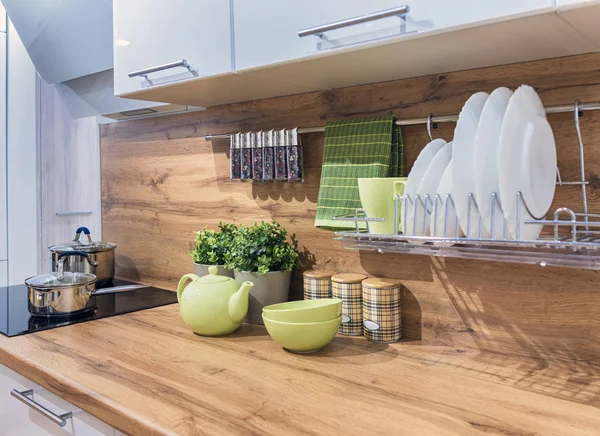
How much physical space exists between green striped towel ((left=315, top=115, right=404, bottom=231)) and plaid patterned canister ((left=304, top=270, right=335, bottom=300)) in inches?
4.9

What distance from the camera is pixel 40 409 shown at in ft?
3.74

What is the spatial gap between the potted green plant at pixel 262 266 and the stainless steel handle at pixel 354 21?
1.95 ft

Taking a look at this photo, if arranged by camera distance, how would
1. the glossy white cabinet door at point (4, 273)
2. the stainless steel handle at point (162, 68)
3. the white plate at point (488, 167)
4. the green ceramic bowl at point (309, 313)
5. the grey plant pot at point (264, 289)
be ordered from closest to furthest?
the white plate at point (488, 167) → the green ceramic bowl at point (309, 313) → the stainless steel handle at point (162, 68) → the grey plant pot at point (264, 289) → the glossy white cabinet door at point (4, 273)

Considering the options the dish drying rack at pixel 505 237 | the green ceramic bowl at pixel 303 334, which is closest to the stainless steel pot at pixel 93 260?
the green ceramic bowl at pixel 303 334

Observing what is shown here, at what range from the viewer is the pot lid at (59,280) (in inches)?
60.2

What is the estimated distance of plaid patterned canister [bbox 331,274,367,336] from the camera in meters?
1.29

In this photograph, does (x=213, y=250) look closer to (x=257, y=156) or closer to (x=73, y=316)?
(x=257, y=156)

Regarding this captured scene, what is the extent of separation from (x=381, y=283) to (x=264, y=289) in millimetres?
328

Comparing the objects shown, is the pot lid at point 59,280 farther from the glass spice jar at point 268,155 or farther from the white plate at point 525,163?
the white plate at point 525,163

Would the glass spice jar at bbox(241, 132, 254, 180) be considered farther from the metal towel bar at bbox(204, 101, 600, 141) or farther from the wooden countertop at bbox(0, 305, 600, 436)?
the wooden countertop at bbox(0, 305, 600, 436)

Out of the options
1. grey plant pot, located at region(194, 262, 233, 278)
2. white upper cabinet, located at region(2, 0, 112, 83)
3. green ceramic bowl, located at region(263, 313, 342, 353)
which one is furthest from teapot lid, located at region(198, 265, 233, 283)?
white upper cabinet, located at region(2, 0, 112, 83)

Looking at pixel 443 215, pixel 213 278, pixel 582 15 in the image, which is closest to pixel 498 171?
pixel 443 215

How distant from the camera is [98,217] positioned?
7.30 feet

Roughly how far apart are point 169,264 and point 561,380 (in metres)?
1.34
